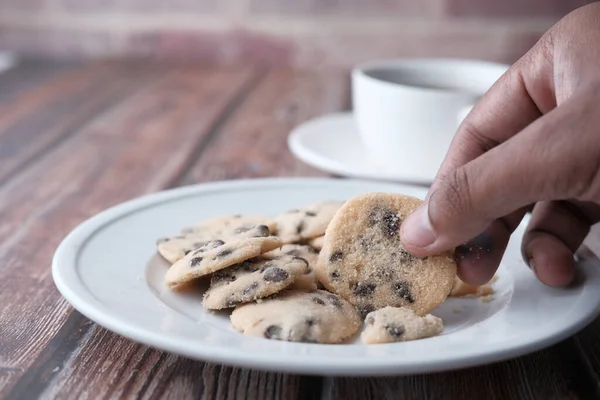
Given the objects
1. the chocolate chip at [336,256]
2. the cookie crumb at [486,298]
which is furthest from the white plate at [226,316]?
the chocolate chip at [336,256]

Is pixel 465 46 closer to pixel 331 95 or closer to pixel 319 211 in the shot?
pixel 331 95

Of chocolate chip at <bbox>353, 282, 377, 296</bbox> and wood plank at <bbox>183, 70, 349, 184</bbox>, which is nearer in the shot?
chocolate chip at <bbox>353, 282, 377, 296</bbox>

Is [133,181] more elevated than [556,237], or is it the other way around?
[556,237]

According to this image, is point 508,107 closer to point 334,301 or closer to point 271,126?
point 334,301

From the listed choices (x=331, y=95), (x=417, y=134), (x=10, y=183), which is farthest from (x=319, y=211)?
(x=331, y=95)

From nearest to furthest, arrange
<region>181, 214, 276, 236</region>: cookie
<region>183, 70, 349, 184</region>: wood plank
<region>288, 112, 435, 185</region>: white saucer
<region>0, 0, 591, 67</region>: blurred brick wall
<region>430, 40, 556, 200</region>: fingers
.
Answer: <region>430, 40, 556, 200</region>: fingers, <region>181, 214, 276, 236</region>: cookie, <region>288, 112, 435, 185</region>: white saucer, <region>183, 70, 349, 184</region>: wood plank, <region>0, 0, 591, 67</region>: blurred brick wall

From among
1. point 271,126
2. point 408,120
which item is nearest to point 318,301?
point 408,120

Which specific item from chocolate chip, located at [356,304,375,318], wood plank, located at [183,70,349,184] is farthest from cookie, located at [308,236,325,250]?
wood plank, located at [183,70,349,184]

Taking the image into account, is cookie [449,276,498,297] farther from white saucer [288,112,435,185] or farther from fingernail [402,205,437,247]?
white saucer [288,112,435,185]
